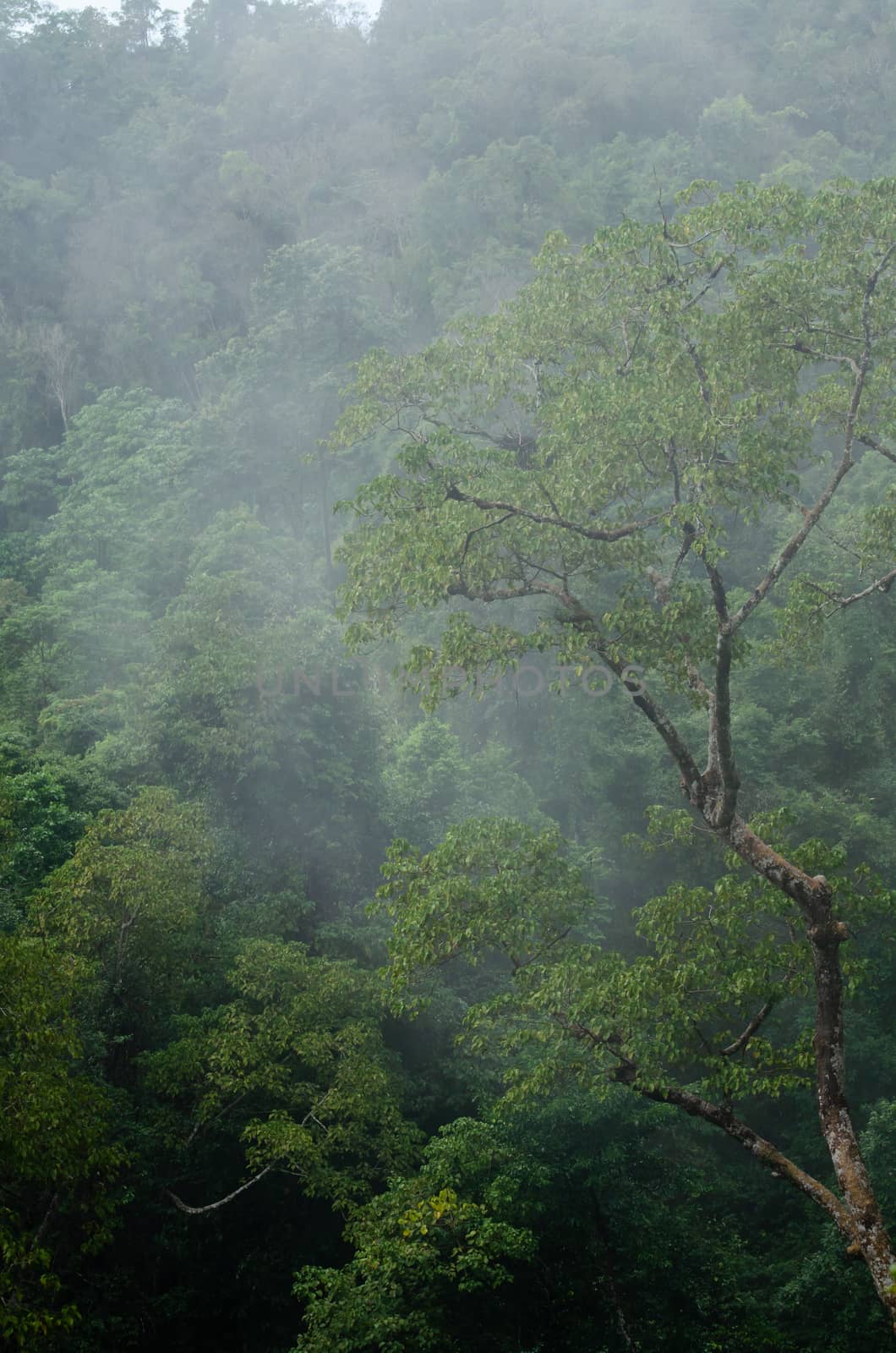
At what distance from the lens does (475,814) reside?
16.2 meters

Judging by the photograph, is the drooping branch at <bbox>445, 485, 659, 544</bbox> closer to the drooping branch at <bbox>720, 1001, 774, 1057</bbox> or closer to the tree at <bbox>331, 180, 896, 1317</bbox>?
the tree at <bbox>331, 180, 896, 1317</bbox>

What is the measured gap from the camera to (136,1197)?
893cm

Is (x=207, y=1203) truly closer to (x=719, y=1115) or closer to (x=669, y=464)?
(x=719, y=1115)

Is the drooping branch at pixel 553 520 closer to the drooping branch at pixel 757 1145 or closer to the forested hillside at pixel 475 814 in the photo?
the forested hillside at pixel 475 814

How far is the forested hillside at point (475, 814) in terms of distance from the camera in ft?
21.3

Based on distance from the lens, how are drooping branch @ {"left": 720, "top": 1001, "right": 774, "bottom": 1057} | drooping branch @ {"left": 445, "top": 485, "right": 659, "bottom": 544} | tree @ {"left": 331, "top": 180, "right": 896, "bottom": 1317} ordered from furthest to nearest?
drooping branch @ {"left": 445, "top": 485, "right": 659, "bottom": 544}, tree @ {"left": 331, "top": 180, "right": 896, "bottom": 1317}, drooping branch @ {"left": 720, "top": 1001, "right": 774, "bottom": 1057}

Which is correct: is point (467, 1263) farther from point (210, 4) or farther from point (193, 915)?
point (210, 4)

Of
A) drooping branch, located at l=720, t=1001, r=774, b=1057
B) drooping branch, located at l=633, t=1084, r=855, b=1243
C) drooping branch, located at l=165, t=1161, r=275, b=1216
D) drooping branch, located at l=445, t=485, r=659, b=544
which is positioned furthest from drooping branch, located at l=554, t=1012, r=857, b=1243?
drooping branch, located at l=165, t=1161, r=275, b=1216

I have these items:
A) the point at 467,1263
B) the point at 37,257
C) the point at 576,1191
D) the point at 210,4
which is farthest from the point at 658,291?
the point at 210,4

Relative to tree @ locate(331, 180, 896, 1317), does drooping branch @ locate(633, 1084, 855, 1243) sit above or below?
below

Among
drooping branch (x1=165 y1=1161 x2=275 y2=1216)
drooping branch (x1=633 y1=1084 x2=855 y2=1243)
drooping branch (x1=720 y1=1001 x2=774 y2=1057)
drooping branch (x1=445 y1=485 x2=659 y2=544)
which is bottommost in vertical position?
drooping branch (x1=165 y1=1161 x2=275 y2=1216)

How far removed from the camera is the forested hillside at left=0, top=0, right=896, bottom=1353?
21.3ft

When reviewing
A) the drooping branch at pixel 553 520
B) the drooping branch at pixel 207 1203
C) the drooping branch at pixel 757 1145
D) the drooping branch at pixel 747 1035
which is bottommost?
the drooping branch at pixel 207 1203

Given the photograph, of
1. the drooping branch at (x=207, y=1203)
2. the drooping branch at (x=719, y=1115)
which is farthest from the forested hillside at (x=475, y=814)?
the drooping branch at (x=207, y=1203)
